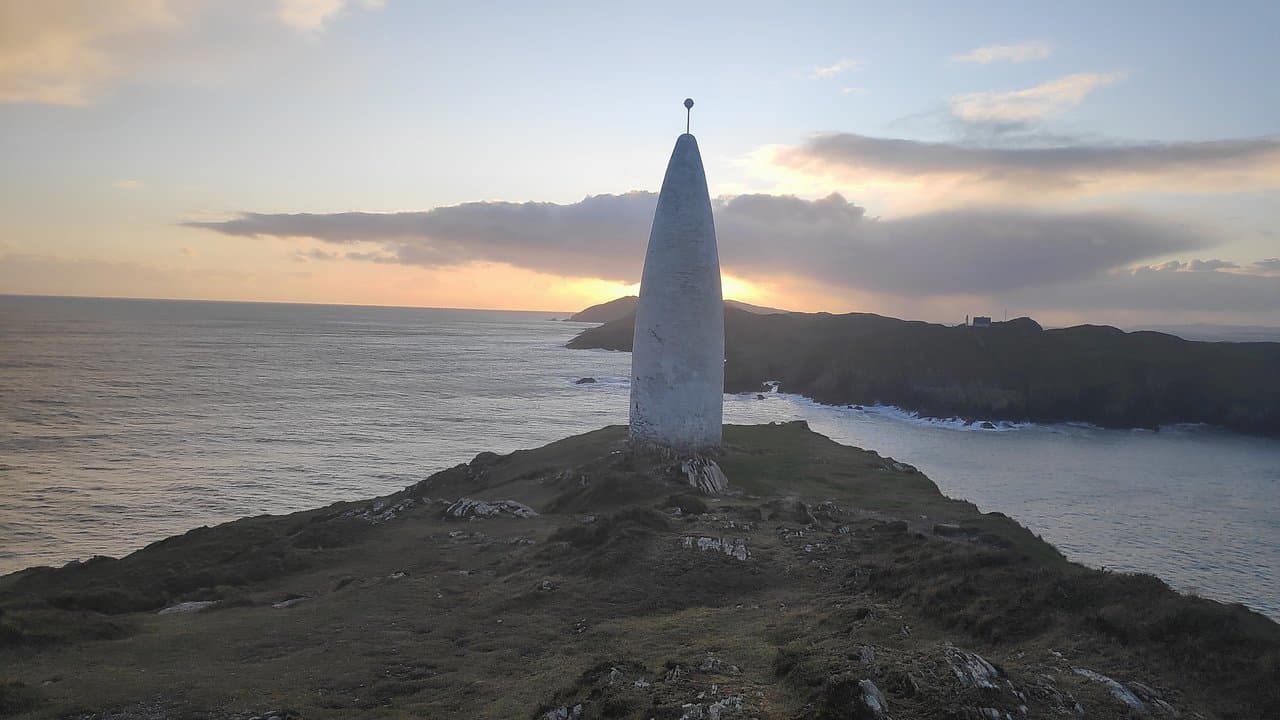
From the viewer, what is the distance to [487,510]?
19125 millimetres

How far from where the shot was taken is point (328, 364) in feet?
283

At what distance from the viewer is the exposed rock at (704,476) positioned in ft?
69.1

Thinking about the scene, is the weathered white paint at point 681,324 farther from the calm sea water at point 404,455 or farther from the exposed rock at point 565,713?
the exposed rock at point 565,713

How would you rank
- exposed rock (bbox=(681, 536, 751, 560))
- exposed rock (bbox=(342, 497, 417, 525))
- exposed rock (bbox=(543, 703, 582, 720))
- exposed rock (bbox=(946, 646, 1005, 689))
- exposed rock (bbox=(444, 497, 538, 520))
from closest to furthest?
exposed rock (bbox=(946, 646, 1005, 689))
exposed rock (bbox=(543, 703, 582, 720))
exposed rock (bbox=(681, 536, 751, 560))
exposed rock (bbox=(444, 497, 538, 520))
exposed rock (bbox=(342, 497, 417, 525))

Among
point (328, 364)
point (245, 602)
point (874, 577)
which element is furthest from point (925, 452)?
point (328, 364)

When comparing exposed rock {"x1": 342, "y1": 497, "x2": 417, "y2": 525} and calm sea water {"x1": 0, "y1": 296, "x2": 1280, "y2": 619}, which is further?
calm sea water {"x1": 0, "y1": 296, "x2": 1280, "y2": 619}

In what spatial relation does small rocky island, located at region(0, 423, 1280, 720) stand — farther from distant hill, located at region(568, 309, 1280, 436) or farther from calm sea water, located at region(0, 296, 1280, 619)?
distant hill, located at region(568, 309, 1280, 436)

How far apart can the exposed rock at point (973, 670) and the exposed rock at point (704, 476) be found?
13.4m

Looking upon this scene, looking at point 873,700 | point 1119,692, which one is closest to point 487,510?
point 873,700

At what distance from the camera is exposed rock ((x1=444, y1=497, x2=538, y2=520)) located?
747 inches

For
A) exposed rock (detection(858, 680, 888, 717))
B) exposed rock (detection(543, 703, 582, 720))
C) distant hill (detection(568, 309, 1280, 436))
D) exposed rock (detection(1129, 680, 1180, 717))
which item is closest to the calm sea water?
distant hill (detection(568, 309, 1280, 436))


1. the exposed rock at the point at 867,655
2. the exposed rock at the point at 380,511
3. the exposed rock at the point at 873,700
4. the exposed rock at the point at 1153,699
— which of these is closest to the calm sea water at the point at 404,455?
the exposed rock at the point at 380,511

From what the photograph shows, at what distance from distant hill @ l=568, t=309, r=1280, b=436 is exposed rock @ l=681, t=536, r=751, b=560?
149 feet

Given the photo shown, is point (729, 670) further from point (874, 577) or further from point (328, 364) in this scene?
point (328, 364)
